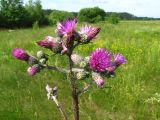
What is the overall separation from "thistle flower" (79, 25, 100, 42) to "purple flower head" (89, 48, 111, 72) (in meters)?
0.07

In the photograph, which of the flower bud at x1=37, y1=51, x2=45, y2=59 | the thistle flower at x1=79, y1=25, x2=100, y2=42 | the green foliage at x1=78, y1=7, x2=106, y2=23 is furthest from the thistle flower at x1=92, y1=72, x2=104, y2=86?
the green foliage at x1=78, y1=7, x2=106, y2=23

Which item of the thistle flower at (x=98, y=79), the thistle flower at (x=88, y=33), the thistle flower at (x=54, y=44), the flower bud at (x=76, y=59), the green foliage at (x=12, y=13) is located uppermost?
the thistle flower at (x=88, y=33)

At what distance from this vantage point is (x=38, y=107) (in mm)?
6758

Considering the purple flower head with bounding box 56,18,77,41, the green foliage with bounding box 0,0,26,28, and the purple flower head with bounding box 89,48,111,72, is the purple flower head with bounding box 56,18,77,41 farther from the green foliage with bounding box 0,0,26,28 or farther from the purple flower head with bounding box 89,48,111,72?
the green foliage with bounding box 0,0,26,28

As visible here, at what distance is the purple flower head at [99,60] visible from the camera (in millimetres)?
1789

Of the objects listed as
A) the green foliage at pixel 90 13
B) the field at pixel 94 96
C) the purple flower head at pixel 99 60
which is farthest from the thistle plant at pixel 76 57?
the green foliage at pixel 90 13

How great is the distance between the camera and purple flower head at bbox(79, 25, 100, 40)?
182 cm

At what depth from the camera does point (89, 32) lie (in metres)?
1.83

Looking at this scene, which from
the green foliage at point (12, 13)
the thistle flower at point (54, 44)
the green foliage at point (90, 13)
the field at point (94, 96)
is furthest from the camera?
the green foliage at point (90, 13)

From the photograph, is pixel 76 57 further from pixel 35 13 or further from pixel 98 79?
pixel 35 13

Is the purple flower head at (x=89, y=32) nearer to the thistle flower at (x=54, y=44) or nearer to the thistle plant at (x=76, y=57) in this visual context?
the thistle plant at (x=76, y=57)

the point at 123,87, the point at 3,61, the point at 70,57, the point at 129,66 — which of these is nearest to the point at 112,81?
the point at 123,87

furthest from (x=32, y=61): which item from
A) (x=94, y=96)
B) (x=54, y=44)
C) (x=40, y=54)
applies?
(x=94, y=96)

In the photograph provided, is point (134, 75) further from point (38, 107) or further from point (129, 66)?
point (38, 107)
